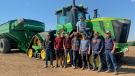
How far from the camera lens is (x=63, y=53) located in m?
5.37

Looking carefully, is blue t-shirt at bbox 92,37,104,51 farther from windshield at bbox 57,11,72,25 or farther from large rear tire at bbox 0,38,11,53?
large rear tire at bbox 0,38,11,53

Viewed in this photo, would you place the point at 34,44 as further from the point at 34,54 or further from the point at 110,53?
the point at 110,53

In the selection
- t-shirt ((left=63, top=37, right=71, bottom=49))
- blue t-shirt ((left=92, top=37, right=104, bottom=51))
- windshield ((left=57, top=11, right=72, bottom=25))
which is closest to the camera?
blue t-shirt ((left=92, top=37, right=104, bottom=51))

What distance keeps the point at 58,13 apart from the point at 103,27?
2.80 metres

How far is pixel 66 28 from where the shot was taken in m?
5.76

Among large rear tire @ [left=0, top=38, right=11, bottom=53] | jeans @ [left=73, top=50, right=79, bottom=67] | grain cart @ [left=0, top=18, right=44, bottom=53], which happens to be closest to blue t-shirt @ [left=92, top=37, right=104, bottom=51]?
jeans @ [left=73, top=50, right=79, bottom=67]

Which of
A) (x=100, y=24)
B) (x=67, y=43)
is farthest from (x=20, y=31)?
(x=100, y=24)

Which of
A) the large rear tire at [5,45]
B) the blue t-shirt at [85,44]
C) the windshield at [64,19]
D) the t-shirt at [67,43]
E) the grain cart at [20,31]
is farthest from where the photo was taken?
the large rear tire at [5,45]

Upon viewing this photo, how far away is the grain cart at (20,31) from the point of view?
8.96 m

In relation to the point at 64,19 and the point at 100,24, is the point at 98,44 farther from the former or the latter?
the point at 64,19

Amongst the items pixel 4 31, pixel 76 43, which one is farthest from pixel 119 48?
pixel 4 31

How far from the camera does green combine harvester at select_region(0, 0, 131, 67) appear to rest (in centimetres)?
488

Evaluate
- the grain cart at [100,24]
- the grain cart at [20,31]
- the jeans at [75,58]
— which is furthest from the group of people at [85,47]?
the grain cart at [20,31]

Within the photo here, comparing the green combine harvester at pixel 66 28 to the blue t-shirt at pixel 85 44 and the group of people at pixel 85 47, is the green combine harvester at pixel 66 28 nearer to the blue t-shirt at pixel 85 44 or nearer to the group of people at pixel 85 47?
the group of people at pixel 85 47
